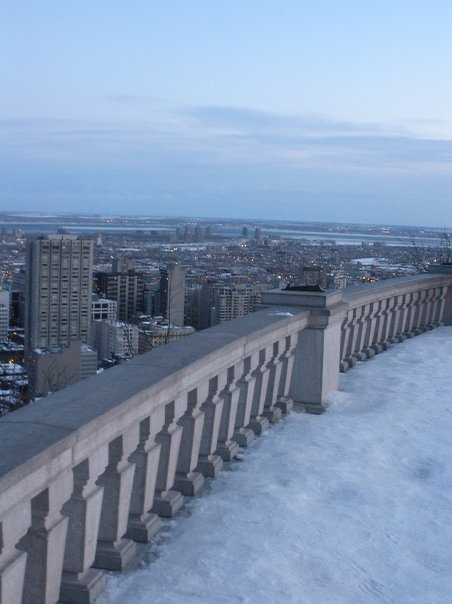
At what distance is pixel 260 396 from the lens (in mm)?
6637

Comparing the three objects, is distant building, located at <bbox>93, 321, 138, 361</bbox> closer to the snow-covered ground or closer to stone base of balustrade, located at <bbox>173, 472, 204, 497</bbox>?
the snow-covered ground

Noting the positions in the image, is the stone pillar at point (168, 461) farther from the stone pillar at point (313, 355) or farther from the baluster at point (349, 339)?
the baluster at point (349, 339)

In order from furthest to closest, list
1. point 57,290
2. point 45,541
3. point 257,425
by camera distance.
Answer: point 57,290
point 257,425
point 45,541

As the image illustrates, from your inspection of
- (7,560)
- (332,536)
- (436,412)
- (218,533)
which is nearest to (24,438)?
(7,560)

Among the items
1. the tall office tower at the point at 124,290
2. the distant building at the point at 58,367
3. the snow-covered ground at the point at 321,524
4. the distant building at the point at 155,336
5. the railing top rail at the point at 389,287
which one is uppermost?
the railing top rail at the point at 389,287

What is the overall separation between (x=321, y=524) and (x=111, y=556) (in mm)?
1240

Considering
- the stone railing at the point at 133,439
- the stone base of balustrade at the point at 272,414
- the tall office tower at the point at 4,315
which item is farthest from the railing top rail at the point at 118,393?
the tall office tower at the point at 4,315

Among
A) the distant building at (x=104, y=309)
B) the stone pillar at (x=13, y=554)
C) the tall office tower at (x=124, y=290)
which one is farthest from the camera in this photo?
the distant building at (x=104, y=309)

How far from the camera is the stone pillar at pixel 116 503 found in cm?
394

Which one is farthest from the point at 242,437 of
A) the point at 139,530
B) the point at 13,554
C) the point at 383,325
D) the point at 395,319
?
the point at 395,319

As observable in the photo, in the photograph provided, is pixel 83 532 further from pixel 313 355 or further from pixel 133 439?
pixel 313 355

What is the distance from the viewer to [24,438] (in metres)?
3.23

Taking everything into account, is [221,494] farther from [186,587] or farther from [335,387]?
[335,387]

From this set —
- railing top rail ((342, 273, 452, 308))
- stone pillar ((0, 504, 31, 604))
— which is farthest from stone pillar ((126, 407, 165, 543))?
railing top rail ((342, 273, 452, 308))
